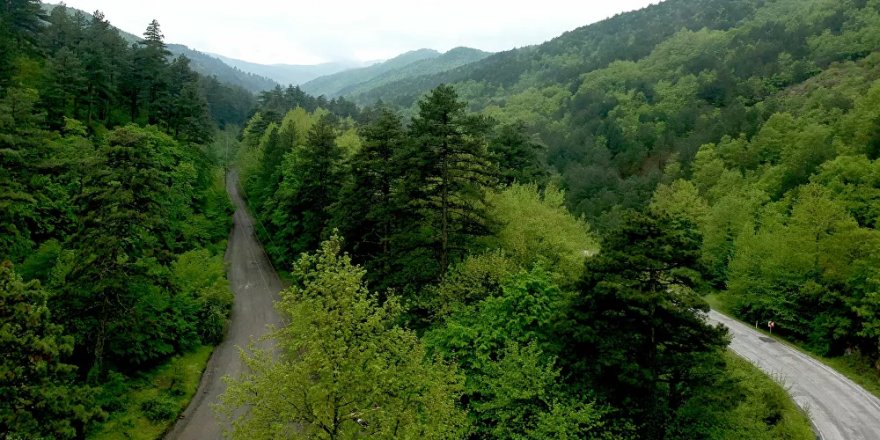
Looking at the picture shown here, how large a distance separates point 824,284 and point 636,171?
72882mm

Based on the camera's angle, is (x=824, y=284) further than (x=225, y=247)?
No

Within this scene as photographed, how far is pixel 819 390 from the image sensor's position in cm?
2870

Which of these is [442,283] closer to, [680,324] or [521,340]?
[521,340]

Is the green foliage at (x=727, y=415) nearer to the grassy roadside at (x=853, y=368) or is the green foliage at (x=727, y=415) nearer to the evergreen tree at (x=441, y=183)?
the grassy roadside at (x=853, y=368)

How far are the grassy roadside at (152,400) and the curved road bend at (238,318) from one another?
0.59 m

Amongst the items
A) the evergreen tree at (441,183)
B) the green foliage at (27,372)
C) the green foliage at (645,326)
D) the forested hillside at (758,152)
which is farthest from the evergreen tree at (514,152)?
the green foliage at (27,372)

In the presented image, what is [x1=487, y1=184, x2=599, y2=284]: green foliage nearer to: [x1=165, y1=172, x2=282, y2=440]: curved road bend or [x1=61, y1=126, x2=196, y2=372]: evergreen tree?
[x1=165, y1=172, x2=282, y2=440]: curved road bend

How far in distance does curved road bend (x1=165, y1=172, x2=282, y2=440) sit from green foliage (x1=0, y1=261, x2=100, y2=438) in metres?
6.28

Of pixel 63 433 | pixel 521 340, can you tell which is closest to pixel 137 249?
pixel 63 433

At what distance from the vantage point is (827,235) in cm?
3703

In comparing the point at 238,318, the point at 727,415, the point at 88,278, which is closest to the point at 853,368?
the point at 727,415

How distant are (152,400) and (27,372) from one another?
48.9ft

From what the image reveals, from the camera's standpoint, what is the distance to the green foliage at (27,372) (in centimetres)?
1367

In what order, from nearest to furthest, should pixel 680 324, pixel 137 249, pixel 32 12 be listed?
1. pixel 680 324
2. pixel 137 249
3. pixel 32 12
